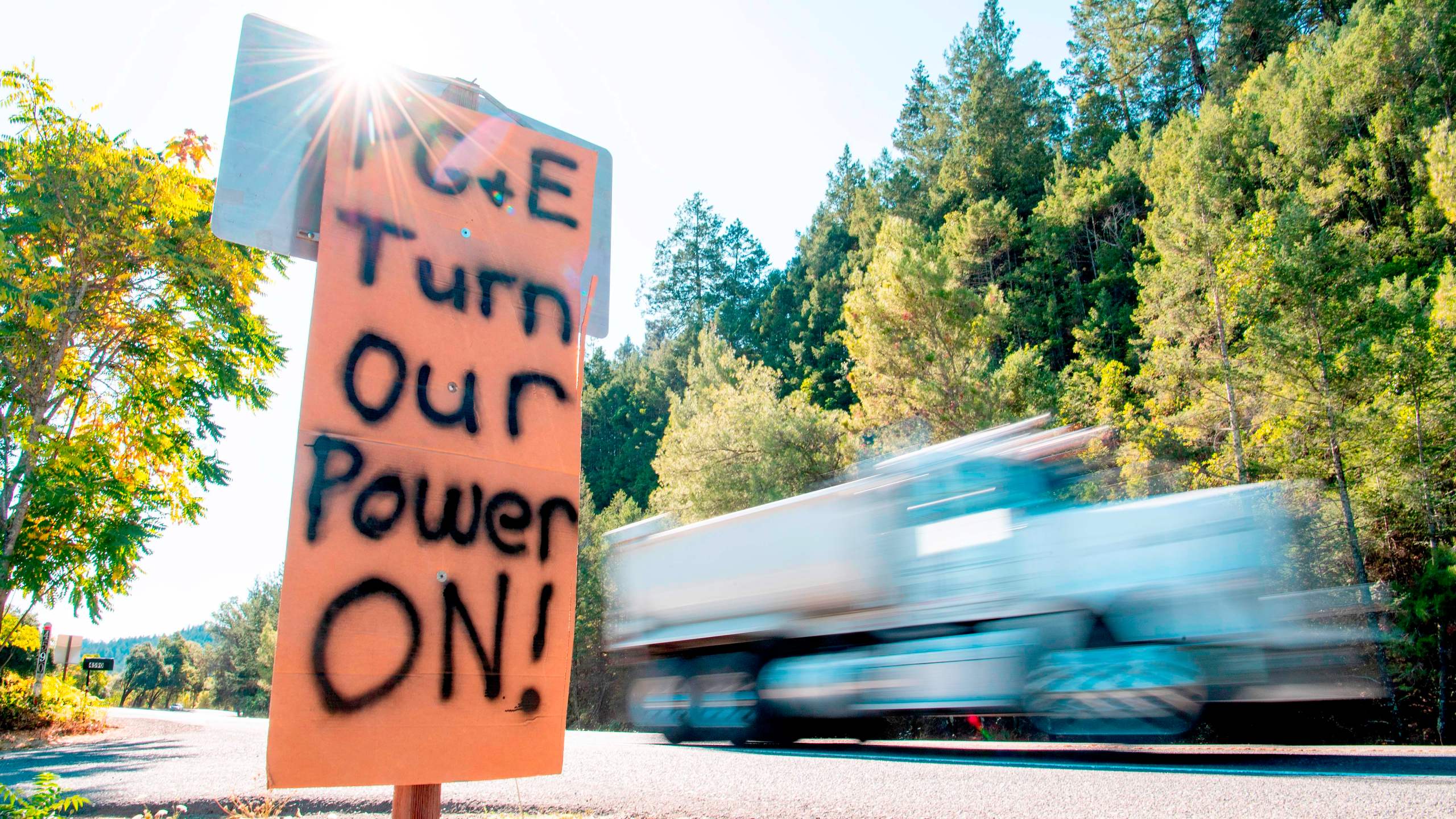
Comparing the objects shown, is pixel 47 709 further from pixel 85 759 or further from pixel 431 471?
pixel 431 471

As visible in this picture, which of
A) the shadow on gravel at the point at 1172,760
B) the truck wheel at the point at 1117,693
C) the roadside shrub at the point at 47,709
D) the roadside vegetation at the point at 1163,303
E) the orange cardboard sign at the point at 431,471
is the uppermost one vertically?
the roadside vegetation at the point at 1163,303

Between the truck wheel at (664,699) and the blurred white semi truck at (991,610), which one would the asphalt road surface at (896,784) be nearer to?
the blurred white semi truck at (991,610)

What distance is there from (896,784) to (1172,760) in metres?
2.86

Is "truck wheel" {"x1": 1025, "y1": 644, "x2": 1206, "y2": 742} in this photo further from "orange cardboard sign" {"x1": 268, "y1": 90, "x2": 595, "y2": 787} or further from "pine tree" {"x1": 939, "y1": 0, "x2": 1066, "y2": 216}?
"pine tree" {"x1": 939, "y1": 0, "x2": 1066, "y2": 216}

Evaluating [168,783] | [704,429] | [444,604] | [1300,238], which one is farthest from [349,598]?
[1300,238]

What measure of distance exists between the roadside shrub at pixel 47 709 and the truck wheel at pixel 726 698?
11.6m

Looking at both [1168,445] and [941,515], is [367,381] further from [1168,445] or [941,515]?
[1168,445]

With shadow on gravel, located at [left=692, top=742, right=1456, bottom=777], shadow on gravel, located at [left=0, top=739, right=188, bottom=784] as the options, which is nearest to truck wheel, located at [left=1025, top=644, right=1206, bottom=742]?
shadow on gravel, located at [left=692, top=742, right=1456, bottom=777]

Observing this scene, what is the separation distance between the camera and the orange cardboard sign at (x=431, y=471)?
1.68 meters

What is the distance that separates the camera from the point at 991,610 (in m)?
7.47

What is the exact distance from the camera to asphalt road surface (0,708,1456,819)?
4.26 meters

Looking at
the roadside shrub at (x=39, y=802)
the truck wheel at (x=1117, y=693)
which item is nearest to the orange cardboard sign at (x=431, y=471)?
the roadside shrub at (x=39, y=802)

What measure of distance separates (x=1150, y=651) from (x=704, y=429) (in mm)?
18681

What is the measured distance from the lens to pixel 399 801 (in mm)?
1747
